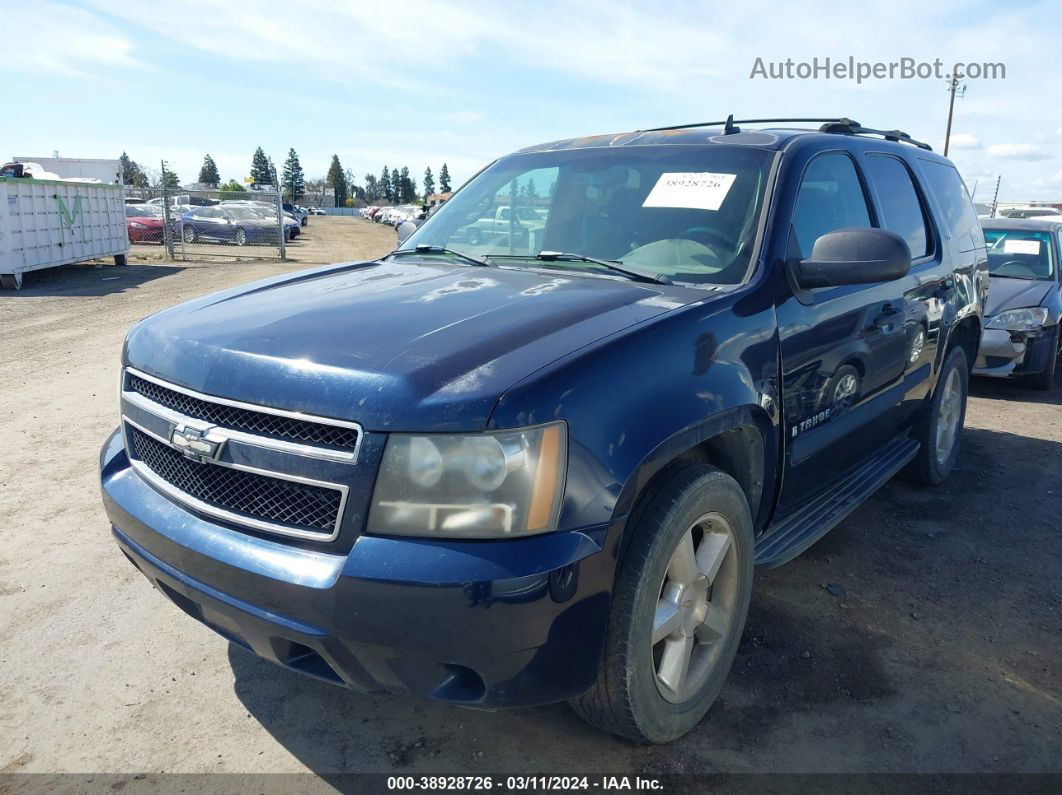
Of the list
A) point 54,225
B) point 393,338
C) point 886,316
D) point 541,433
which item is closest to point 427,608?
point 541,433

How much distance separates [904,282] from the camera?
3.93 meters

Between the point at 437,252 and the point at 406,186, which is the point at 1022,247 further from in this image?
the point at 406,186

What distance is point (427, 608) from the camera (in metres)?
1.95

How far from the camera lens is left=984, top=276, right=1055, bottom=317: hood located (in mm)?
8038

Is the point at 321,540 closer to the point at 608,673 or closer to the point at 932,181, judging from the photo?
the point at 608,673

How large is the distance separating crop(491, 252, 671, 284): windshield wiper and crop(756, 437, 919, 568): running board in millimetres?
1090

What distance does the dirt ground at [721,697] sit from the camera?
2.57m

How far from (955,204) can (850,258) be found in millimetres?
2560

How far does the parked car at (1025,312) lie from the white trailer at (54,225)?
15.0 meters

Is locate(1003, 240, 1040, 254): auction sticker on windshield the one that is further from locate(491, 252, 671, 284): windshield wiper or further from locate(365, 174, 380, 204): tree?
locate(365, 174, 380, 204): tree

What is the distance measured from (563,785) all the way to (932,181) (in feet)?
12.9

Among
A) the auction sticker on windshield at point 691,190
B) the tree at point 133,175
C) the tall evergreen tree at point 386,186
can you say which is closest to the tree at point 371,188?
the tall evergreen tree at point 386,186

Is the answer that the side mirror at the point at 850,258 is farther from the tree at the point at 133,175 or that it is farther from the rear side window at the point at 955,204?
the tree at the point at 133,175

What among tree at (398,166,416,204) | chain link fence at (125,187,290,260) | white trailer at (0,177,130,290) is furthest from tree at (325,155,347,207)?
white trailer at (0,177,130,290)
